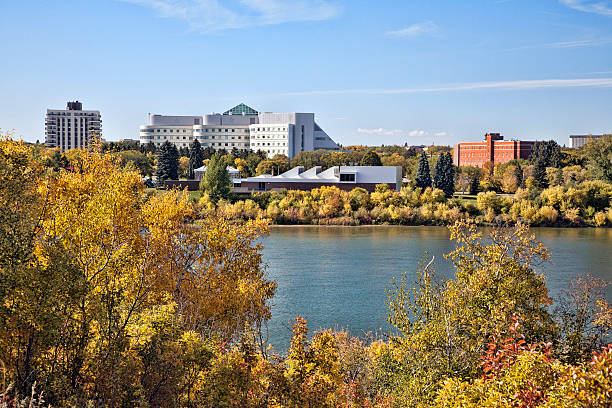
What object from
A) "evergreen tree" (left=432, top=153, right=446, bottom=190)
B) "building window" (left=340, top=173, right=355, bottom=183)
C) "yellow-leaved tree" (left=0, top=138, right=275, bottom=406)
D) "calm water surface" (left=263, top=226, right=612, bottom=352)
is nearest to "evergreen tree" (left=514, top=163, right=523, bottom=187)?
"evergreen tree" (left=432, top=153, right=446, bottom=190)

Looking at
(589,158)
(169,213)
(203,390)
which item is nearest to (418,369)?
(203,390)

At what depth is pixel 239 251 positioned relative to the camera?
1250 cm

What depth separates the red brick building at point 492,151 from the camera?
3463 inches

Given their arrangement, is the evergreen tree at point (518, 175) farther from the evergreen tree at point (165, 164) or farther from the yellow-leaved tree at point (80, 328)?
the yellow-leaved tree at point (80, 328)

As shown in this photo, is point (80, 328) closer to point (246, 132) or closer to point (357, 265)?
point (357, 265)

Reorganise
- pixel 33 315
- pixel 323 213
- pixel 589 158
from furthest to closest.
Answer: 1. pixel 589 158
2. pixel 323 213
3. pixel 33 315

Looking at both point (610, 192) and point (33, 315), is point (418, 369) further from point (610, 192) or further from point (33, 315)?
point (610, 192)

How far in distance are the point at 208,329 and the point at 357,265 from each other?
1690 centimetres

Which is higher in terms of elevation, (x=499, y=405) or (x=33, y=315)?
(x=33, y=315)

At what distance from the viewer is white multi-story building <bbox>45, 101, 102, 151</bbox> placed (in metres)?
111

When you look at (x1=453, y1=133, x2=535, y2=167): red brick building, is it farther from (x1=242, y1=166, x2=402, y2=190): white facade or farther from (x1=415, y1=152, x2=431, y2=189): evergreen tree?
(x1=242, y1=166, x2=402, y2=190): white facade

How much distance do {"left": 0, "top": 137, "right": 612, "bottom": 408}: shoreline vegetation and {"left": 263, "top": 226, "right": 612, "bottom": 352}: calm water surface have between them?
6.68 ft

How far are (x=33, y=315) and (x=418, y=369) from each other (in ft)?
15.0

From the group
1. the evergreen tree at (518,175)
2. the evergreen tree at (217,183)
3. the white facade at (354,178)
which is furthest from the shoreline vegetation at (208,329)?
the evergreen tree at (518,175)
